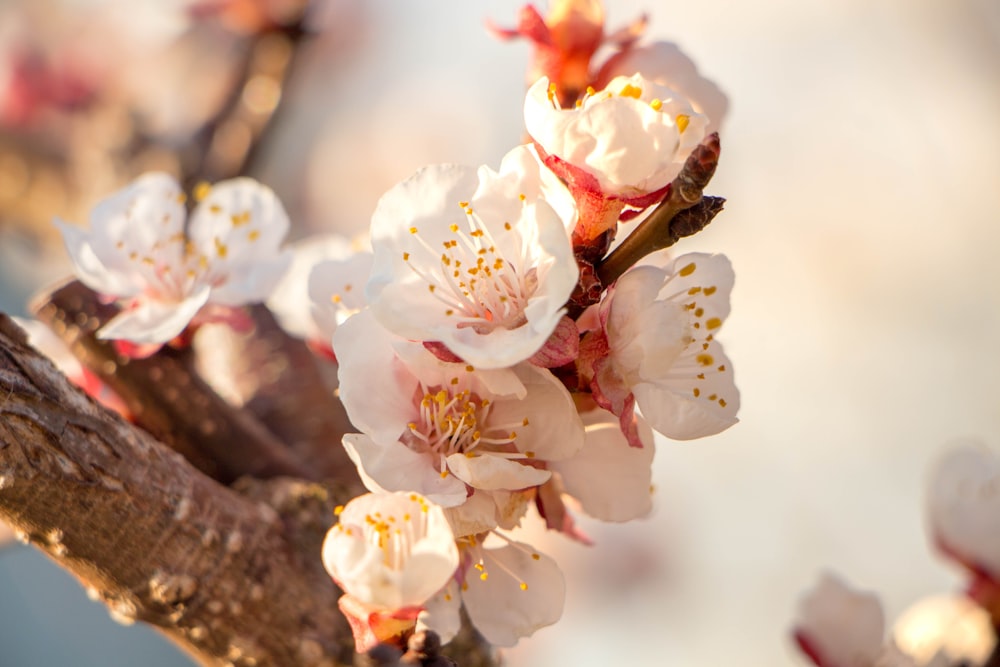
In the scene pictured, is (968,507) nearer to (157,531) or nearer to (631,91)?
(631,91)

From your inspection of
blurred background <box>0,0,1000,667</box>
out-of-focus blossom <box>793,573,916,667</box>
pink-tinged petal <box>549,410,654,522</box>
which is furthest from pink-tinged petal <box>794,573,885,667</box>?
blurred background <box>0,0,1000,667</box>

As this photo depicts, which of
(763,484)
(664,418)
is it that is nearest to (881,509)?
(763,484)

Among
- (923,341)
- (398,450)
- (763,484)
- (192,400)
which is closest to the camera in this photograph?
(398,450)

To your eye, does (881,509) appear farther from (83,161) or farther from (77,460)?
(77,460)

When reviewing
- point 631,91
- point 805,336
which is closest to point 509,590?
point 631,91

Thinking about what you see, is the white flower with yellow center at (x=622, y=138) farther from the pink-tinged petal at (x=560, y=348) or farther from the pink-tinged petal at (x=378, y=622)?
the pink-tinged petal at (x=378, y=622)

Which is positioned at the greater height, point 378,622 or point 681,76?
point 681,76

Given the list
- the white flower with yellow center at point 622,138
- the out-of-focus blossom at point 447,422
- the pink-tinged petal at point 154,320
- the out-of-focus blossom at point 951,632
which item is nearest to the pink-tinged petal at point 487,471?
the out-of-focus blossom at point 447,422
